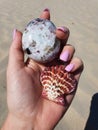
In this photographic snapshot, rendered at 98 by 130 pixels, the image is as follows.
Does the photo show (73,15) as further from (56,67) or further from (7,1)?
(56,67)

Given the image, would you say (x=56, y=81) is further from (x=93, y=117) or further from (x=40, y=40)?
(x=93, y=117)

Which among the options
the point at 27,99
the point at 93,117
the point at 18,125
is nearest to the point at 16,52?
the point at 27,99

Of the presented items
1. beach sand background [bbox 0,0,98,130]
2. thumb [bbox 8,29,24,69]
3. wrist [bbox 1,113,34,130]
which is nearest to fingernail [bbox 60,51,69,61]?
thumb [bbox 8,29,24,69]

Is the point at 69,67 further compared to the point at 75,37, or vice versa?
the point at 75,37

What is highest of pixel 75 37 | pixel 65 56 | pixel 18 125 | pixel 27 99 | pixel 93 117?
pixel 65 56

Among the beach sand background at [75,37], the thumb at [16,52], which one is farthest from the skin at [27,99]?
the beach sand background at [75,37]

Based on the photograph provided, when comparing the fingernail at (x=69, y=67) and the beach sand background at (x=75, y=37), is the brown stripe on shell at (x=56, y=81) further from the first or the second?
the beach sand background at (x=75, y=37)
